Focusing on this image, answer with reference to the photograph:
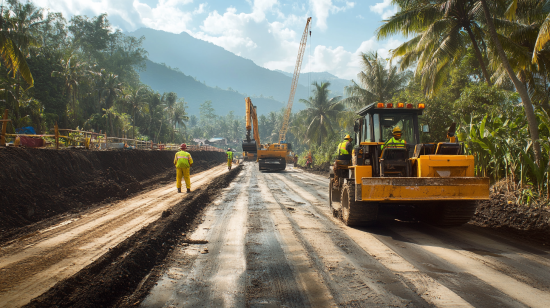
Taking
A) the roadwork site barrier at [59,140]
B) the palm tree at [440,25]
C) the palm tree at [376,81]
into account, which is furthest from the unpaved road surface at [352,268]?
the palm tree at [376,81]

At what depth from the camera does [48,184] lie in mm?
9820

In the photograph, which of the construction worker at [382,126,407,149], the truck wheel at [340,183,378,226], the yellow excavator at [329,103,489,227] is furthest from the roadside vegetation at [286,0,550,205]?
the truck wheel at [340,183,378,226]

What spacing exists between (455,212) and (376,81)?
25101 millimetres

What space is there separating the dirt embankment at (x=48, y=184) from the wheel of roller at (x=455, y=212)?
8.18 metres

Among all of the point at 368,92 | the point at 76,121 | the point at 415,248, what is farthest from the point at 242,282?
the point at 76,121

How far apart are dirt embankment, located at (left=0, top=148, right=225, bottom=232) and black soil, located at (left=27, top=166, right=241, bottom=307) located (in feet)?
9.80

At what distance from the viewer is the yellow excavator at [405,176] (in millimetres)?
5527

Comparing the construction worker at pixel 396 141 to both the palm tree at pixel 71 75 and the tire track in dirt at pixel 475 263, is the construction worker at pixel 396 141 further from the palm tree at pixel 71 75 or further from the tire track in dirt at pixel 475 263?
the palm tree at pixel 71 75

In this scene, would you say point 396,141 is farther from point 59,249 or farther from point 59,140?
point 59,140

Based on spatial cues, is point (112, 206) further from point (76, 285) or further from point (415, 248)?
point (415, 248)

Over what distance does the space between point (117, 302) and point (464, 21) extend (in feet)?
52.8

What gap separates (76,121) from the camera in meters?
40.0

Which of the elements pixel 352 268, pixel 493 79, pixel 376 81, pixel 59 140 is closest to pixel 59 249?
pixel 352 268

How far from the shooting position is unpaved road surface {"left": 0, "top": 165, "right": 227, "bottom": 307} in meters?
3.66
